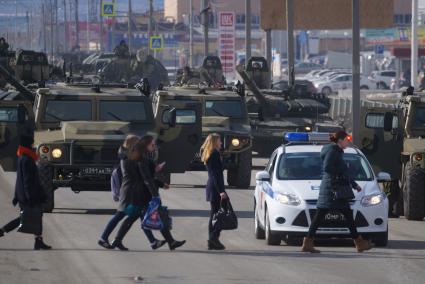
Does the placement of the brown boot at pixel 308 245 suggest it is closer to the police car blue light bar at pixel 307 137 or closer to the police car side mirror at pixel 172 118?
the police car blue light bar at pixel 307 137

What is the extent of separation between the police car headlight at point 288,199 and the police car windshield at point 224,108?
12.4 m

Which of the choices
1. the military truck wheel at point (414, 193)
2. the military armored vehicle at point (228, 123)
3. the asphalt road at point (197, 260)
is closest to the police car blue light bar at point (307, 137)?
the asphalt road at point (197, 260)

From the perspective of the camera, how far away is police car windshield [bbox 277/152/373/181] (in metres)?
18.8

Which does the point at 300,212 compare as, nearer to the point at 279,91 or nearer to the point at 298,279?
the point at 298,279

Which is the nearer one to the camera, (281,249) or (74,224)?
(281,249)

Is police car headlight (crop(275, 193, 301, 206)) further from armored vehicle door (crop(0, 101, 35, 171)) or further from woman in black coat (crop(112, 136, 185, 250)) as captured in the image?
armored vehicle door (crop(0, 101, 35, 171))

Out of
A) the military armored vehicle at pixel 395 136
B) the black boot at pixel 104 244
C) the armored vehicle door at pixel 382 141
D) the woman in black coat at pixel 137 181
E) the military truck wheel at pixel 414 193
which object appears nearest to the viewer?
the woman in black coat at pixel 137 181

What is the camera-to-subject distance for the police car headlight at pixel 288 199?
17969 mm

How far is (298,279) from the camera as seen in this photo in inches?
A: 591

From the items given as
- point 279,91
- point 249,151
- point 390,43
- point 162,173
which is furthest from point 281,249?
point 390,43

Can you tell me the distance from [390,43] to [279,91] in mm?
84120

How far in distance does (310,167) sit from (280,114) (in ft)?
59.4

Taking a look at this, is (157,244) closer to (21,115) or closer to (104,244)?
(104,244)

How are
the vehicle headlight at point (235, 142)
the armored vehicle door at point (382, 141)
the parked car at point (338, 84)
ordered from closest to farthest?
the armored vehicle door at point (382, 141) < the vehicle headlight at point (235, 142) < the parked car at point (338, 84)
